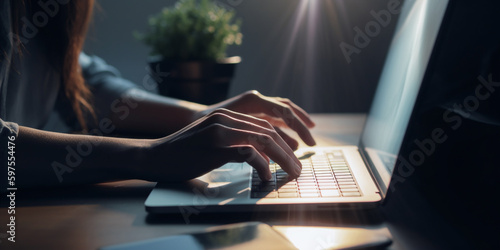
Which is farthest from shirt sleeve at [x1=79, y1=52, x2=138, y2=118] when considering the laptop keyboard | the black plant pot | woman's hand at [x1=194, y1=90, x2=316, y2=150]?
the laptop keyboard

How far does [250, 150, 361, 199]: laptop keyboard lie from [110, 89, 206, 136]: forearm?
0.31 m

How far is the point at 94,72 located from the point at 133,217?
2.39 ft

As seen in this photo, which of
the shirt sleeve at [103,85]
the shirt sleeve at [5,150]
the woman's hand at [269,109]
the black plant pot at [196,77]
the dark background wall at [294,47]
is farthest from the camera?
the dark background wall at [294,47]

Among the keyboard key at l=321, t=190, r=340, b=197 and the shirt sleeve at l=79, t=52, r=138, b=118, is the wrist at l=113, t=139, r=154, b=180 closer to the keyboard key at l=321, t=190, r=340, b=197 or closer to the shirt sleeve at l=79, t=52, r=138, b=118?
the keyboard key at l=321, t=190, r=340, b=197

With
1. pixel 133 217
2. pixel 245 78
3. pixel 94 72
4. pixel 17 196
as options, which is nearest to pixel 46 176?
pixel 17 196

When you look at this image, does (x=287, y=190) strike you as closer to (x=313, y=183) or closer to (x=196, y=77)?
(x=313, y=183)

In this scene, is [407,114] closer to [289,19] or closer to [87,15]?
[87,15]

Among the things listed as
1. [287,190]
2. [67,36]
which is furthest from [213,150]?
[67,36]

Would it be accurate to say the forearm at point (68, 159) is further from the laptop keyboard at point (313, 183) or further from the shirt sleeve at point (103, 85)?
the shirt sleeve at point (103, 85)

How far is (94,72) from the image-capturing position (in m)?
1.11

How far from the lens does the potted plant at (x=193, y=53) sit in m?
1.16

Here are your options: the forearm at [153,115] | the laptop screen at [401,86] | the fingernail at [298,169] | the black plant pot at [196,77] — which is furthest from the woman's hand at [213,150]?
the black plant pot at [196,77]

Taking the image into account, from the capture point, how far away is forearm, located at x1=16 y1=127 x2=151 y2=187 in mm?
552

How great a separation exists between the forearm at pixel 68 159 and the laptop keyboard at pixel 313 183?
0.59ft
